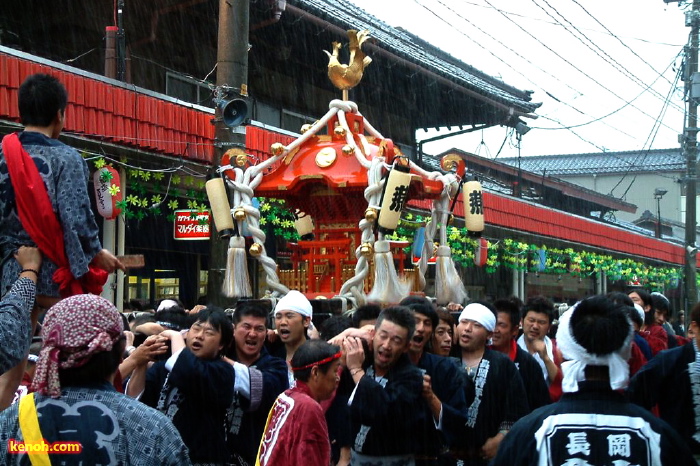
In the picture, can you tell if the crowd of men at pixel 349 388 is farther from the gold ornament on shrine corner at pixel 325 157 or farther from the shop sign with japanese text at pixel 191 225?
the shop sign with japanese text at pixel 191 225

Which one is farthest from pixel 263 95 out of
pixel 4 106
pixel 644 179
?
pixel 644 179

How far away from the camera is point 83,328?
2.90 m

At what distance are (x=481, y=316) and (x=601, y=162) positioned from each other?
4060 cm

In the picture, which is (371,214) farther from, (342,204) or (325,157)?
(342,204)

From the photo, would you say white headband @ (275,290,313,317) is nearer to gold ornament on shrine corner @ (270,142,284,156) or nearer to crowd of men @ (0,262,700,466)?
crowd of men @ (0,262,700,466)

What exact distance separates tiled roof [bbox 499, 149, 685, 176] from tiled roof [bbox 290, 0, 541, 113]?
1842 cm

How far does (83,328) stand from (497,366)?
3450 mm

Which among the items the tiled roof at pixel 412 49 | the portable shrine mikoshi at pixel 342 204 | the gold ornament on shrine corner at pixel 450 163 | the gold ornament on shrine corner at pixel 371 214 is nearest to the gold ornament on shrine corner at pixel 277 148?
the portable shrine mikoshi at pixel 342 204

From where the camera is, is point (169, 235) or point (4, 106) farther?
point (169, 235)

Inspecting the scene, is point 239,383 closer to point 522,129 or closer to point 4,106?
point 4,106

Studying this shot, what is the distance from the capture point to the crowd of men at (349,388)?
2.89 m

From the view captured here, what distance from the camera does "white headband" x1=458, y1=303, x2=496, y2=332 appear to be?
228 inches

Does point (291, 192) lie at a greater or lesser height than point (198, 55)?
lesser

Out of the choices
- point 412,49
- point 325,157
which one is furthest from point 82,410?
point 412,49
